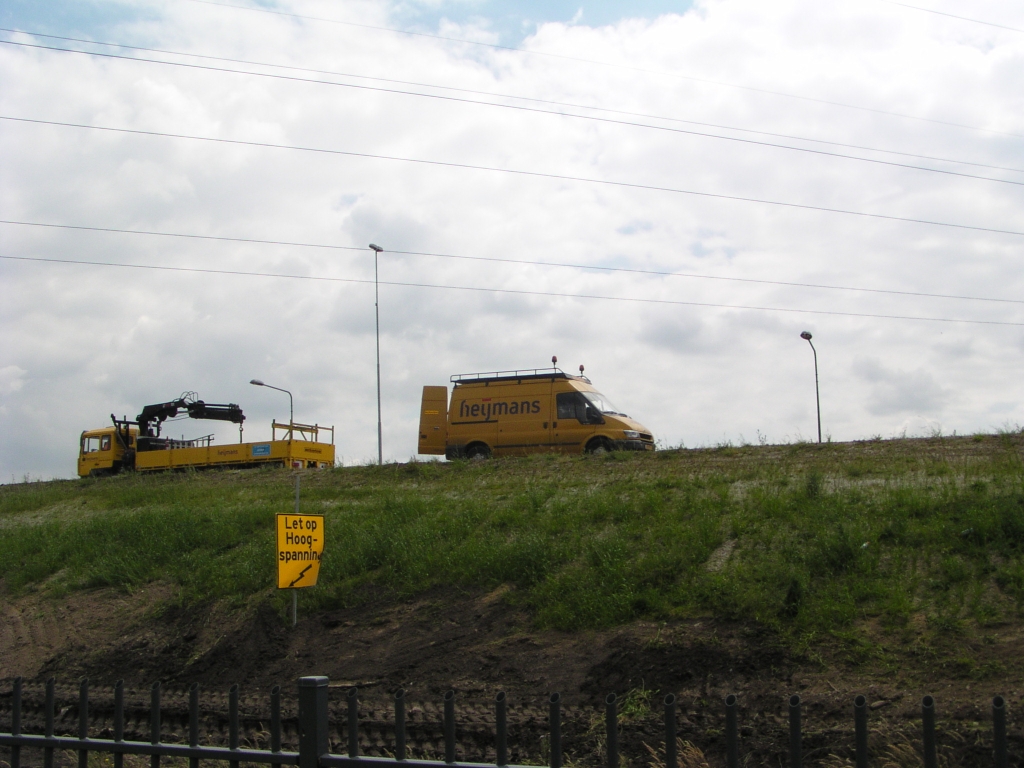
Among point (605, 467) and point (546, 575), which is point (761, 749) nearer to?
point (546, 575)

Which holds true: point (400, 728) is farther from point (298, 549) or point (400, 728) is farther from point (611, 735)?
point (298, 549)

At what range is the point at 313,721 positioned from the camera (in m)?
4.60

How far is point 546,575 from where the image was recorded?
42.4 ft

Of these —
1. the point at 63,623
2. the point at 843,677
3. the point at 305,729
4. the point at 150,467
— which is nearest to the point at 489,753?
the point at 843,677

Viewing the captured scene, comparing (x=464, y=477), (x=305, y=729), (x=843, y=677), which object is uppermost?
(x=464, y=477)

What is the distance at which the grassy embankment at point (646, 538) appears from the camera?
10.9 meters

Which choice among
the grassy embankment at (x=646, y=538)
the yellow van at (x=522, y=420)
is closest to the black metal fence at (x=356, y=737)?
the grassy embankment at (x=646, y=538)

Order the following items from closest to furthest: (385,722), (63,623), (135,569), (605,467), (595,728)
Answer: (595,728)
(385,722)
(63,623)
(135,569)
(605,467)

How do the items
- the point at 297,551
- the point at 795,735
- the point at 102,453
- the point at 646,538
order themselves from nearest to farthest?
1. the point at 795,735
2. the point at 297,551
3. the point at 646,538
4. the point at 102,453

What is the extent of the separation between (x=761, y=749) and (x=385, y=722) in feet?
13.2

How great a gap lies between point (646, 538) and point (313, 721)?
9.43m

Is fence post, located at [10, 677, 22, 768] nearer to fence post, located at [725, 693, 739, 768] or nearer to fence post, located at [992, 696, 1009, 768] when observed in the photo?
fence post, located at [725, 693, 739, 768]

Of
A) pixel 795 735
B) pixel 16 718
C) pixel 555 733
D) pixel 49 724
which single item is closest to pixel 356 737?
pixel 555 733

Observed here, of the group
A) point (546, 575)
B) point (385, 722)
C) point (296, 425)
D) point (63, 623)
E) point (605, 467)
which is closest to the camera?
point (385, 722)
